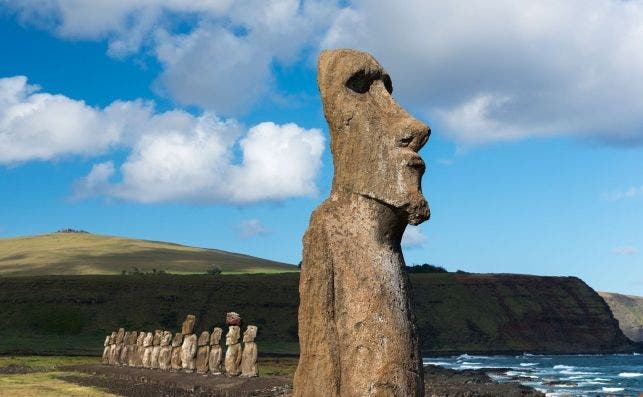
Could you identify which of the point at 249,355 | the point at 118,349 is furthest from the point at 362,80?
the point at 118,349

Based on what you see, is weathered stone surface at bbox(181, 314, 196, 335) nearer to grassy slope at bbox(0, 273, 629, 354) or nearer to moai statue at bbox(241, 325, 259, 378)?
moai statue at bbox(241, 325, 259, 378)

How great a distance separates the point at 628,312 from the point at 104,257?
10884cm

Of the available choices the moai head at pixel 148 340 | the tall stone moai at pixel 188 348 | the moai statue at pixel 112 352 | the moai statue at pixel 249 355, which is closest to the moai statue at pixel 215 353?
the tall stone moai at pixel 188 348

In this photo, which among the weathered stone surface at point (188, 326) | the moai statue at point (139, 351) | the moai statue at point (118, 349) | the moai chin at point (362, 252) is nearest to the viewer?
the moai chin at point (362, 252)

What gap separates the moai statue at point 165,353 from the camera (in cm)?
3703

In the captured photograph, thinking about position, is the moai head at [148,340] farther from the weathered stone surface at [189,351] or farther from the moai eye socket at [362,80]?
the moai eye socket at [362,80]

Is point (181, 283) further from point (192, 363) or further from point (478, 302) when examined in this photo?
point (192, 363)

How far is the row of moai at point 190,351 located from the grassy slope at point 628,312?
147923mm

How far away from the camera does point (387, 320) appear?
7594mm

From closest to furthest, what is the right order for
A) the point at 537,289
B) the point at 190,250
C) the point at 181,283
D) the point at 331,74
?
the point at 331,74 < the point at 181,283 < the point at 537,289 < the point at 190,250

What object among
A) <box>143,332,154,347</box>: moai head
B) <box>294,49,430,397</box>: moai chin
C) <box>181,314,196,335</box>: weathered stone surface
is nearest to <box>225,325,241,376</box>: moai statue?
<box>181,314,196,335</box>: weathered stone surface

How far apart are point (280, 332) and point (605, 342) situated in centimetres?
4258

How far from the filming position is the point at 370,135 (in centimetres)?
813

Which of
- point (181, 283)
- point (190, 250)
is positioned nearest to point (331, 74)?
point (181, 283)
